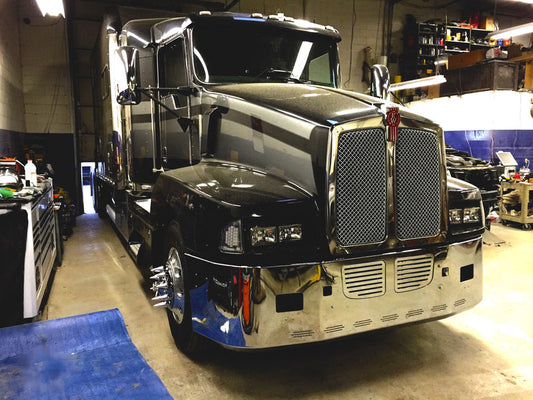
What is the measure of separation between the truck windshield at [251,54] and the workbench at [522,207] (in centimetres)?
553

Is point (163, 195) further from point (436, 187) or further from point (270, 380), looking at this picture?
point (436, 187)

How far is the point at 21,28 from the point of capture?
A: 9375 mm

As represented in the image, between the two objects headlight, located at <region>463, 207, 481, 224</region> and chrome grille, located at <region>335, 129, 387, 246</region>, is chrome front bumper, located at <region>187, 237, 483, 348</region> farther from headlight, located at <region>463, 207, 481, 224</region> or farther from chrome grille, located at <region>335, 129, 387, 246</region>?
headlight, located at <region>463, 207, 481, 224</region>

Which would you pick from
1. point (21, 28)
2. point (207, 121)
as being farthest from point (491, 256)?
point (21, 28)

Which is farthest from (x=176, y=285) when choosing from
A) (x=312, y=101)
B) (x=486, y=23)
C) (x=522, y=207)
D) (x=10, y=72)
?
(x=486, y=23)

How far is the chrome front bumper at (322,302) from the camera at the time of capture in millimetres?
2309

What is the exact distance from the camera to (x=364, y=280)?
2.47 metres

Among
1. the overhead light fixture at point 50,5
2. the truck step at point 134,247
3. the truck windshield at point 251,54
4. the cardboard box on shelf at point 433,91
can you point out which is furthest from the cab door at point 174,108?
the cardboard box on shelf at point 433,91

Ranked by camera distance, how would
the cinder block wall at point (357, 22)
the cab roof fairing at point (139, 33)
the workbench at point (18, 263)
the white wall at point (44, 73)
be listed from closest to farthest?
1. the workbench at point (18, 263)
2. the cab roof fairing at point (139, 33)
3. the white wall at point (44, 73)
4. the cinder block wall at point (357, 22)

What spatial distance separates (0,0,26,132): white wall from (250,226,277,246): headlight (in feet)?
21.1

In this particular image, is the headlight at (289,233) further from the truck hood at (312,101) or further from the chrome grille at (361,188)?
the truck hood at (312,101)

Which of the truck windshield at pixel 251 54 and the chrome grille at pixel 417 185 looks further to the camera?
the truck windshield at pixel 251 54

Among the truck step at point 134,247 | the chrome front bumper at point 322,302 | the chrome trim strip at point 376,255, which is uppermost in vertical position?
the chrome trim strip at point 376,255

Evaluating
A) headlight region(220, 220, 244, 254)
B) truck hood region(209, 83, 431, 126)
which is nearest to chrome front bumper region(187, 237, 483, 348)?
headlight region(220, 220, 244, 254)
